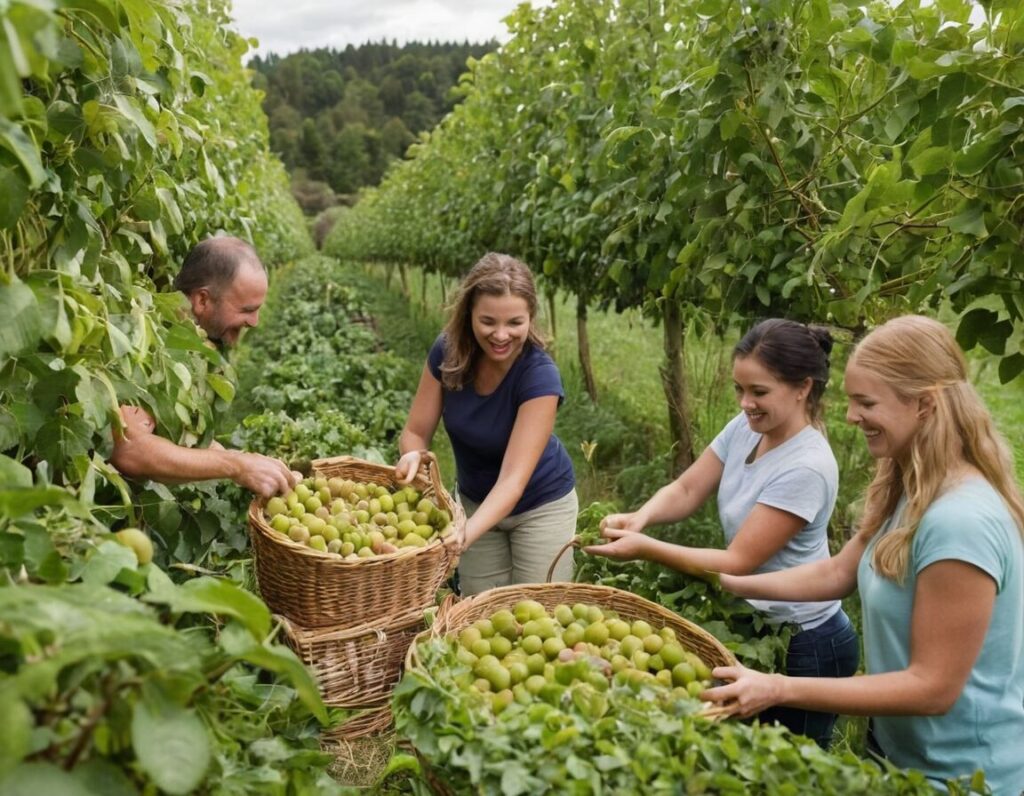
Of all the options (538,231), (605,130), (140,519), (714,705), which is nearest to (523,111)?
(538,231)

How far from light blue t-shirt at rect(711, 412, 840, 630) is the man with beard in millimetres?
1475

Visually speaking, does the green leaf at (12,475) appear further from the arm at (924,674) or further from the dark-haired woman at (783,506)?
the dark-haired woman at (783,506)

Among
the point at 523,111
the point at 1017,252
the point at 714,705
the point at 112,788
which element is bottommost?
the point at 714,705

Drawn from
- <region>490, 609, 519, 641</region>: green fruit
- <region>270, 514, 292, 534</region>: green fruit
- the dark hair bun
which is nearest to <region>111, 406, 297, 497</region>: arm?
<region>270, 514, 292, 534</region>: green fruit

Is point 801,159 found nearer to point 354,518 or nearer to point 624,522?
point 624,522

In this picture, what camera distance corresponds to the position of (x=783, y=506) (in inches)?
96.2

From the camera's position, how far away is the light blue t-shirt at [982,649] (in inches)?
71.3

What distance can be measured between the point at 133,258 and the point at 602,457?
483 cm

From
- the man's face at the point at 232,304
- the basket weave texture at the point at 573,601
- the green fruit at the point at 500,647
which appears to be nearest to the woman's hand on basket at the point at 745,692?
the basket weave texture at the point at 573,601

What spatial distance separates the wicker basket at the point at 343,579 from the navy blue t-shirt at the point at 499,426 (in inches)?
26.9

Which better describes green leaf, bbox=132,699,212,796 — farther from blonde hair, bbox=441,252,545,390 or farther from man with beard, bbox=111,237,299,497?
blonde hair, bbox=441,252,545,390

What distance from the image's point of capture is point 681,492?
3.00m

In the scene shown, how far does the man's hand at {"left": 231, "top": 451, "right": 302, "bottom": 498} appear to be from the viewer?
8.12ft

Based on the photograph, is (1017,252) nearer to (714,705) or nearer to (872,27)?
(872,27)
